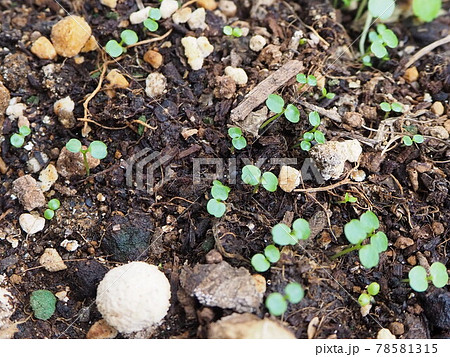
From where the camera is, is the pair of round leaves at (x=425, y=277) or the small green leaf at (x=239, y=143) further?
the small green leaf at (x=239, y=143)

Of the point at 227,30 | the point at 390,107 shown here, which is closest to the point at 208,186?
the point at 227,30

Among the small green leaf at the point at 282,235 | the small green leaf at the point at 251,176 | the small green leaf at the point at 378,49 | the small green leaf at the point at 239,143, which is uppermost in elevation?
the small green leaf at the point at 378,49

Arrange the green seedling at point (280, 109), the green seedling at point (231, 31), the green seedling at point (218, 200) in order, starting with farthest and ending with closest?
1. the green seedling at point (231, 31)
2. the green seedling at point (280, 109)
3. the green seedling at point (218, 200)

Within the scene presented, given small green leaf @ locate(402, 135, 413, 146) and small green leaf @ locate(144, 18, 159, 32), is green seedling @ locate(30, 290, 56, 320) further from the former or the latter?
small green leaf @ locate(402, 135, 413, 146)

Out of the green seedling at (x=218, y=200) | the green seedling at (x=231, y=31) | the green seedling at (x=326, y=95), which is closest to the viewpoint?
the green seedling at (x=218, y=200)

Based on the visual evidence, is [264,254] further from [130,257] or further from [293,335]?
[130,257]

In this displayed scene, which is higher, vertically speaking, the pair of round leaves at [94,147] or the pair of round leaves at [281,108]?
the pair of round leaves at [281,108]

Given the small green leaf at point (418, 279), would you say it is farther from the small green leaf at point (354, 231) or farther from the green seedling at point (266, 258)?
the green seedling at point (266, 258)

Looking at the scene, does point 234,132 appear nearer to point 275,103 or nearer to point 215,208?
point 275,103

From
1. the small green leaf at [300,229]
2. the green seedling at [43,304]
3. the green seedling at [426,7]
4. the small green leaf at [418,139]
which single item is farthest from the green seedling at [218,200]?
the green seedling at [426,7]
